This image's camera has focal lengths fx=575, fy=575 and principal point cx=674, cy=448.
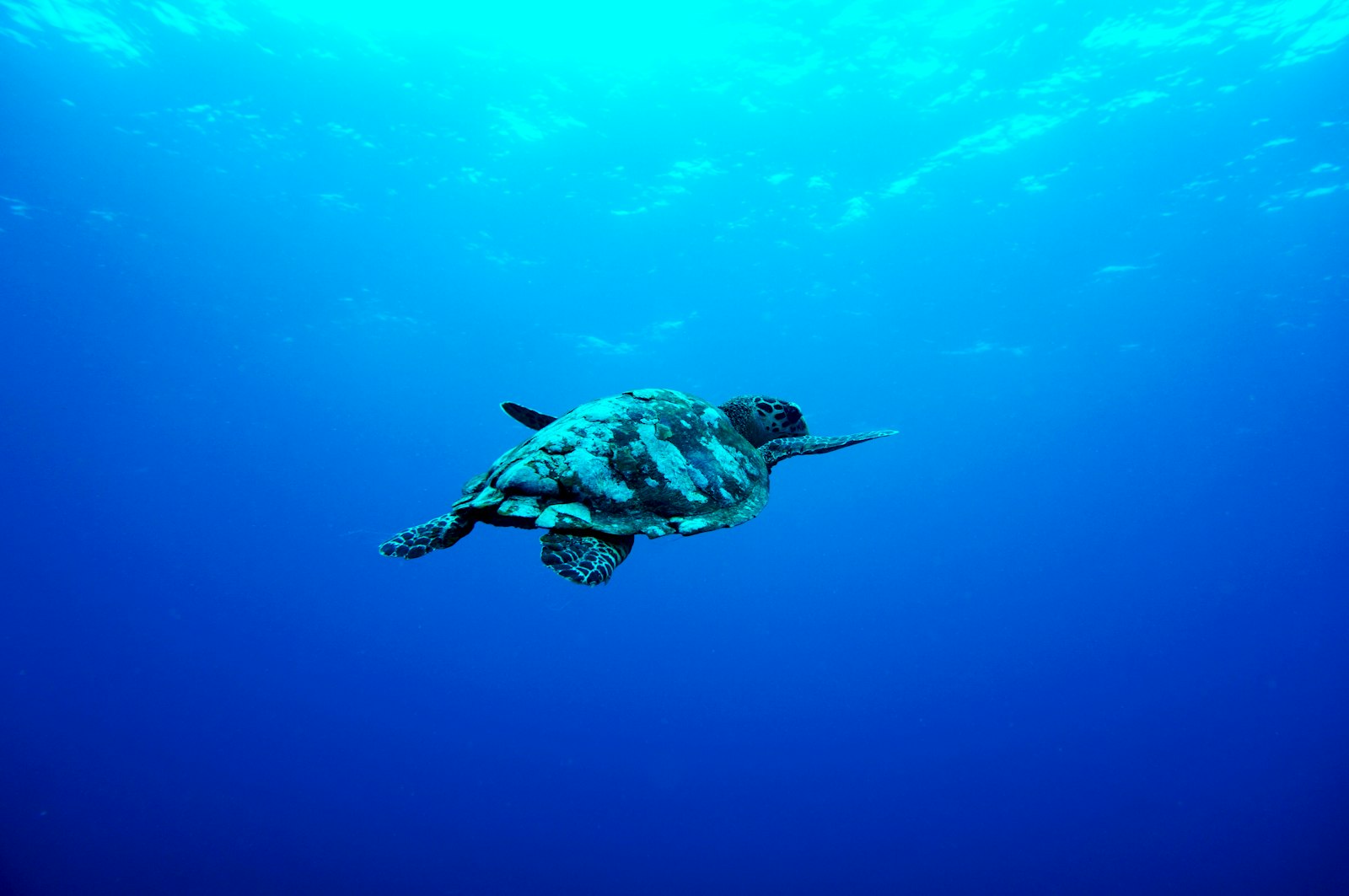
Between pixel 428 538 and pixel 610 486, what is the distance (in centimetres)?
142

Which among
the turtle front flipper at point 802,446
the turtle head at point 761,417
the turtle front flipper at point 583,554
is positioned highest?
the turtle head at point 761,417

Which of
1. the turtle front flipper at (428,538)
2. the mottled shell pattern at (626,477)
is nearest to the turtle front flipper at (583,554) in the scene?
the mottled shell pattern at (626,477)

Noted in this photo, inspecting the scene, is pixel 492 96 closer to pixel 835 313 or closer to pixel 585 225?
pixel 585 225

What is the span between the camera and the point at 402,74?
20.4 metres

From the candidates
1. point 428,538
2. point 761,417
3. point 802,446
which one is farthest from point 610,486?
point 761,417

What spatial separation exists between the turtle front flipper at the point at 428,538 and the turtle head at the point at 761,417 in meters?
3.50

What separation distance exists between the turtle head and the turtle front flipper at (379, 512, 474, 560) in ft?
11.5

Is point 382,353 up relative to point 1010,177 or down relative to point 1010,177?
up

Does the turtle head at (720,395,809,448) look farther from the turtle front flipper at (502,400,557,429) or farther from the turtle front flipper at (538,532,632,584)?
the turtle front flipper at (538,532,632,584)

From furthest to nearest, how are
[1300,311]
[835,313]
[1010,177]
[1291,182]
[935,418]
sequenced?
[935,418] < [835,313] < [1300,311] < [1010,177] < [1291,182]

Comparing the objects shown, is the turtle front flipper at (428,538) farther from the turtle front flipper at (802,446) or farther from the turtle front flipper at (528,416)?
the turtle front flipper at (802,446)

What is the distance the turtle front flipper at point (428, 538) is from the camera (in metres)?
4.15

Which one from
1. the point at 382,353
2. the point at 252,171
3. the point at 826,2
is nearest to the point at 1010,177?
the point at 826,2

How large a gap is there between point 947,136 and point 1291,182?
462 inches
